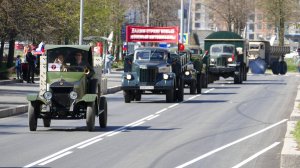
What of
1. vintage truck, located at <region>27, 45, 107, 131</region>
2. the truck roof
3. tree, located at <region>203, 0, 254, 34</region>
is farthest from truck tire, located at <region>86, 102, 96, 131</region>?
tree, located at <region>203, 0, 254, 34</region>

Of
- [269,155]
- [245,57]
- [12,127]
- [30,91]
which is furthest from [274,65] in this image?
[269,155]

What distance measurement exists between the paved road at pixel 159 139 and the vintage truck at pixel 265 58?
48482 millimetres

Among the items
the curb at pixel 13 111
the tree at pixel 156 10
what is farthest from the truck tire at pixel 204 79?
the tree at pixel 156 10

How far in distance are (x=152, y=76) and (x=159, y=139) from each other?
1492 centimetres

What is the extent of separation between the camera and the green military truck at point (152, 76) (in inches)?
1421

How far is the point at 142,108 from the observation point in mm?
33344

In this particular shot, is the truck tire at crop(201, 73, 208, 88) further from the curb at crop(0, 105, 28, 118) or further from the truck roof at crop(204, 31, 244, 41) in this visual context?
the curb at crop(0, 105, 28, 118)

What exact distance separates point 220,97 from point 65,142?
21.8m

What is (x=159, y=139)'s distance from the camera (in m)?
21.4

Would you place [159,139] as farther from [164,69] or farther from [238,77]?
[238,77]

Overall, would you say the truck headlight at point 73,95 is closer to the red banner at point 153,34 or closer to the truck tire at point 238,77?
the truck tire at point 238,77

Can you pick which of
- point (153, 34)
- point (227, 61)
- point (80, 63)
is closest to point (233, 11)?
point (153, 34)

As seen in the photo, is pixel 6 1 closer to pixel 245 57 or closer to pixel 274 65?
pixel 245 57

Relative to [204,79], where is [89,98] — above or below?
above
